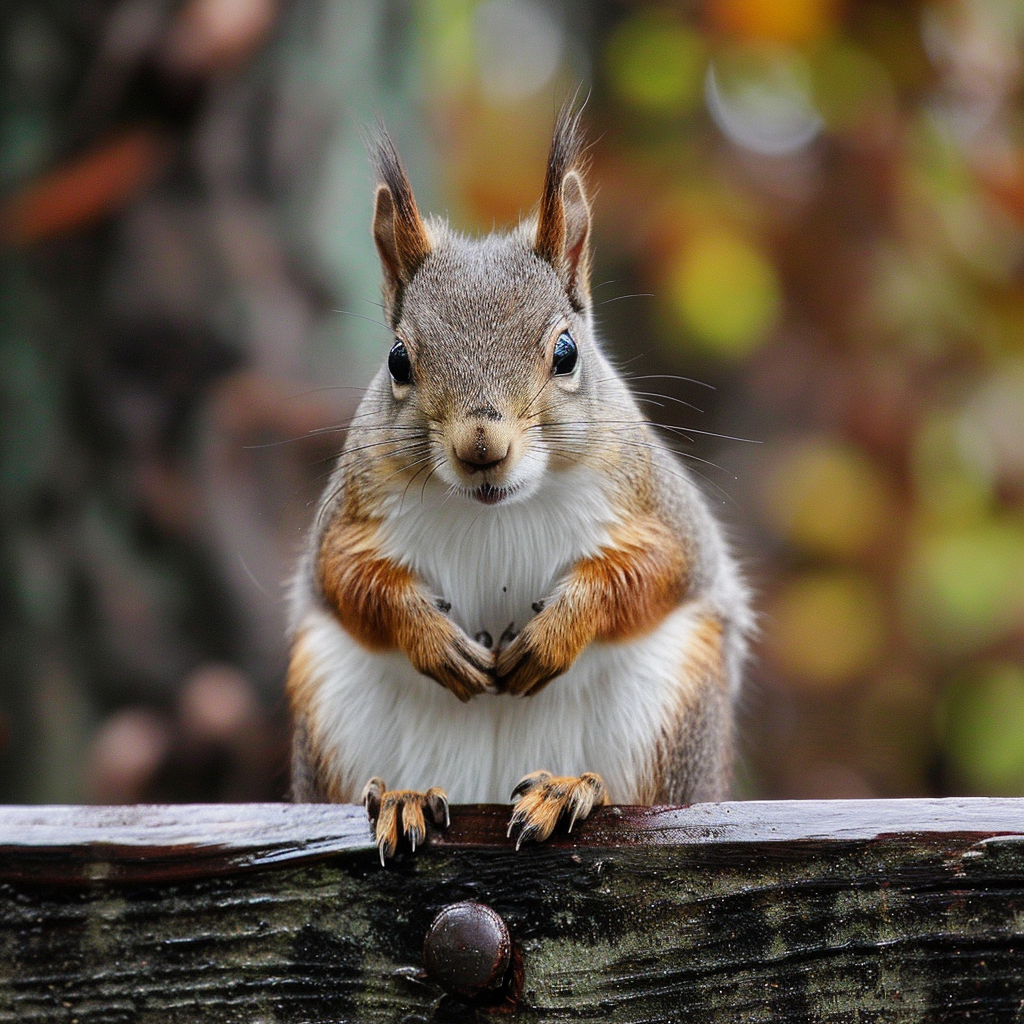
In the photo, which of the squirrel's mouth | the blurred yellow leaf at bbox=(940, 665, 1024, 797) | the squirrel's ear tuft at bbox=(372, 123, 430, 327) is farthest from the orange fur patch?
the blurred yellow leaf at bbox=(940, 665, 1024, 797)

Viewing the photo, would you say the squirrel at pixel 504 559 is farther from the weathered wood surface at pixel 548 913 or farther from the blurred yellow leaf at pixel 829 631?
the blurred yellow leaf at pixel 829 631

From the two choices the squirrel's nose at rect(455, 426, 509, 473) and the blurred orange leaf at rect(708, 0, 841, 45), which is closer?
the squirrel's nose at rect(455, 426, 509, 473)

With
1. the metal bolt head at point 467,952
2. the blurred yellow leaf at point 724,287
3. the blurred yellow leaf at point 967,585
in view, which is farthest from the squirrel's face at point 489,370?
the blurred yellow leaf at point 724,287

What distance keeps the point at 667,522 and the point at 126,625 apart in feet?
5.09

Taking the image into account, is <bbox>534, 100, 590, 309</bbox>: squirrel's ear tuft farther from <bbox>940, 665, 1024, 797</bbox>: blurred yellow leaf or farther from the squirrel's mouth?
<bbox>940, 665, 1024, 797</bbox>: blurred yellow leaf

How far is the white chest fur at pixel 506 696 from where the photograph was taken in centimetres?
191

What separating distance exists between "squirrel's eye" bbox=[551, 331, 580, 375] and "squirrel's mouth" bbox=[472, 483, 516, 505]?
234 millimetres

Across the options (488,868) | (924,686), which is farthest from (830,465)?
(488,868)

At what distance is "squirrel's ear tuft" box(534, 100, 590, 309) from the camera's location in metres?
1.87

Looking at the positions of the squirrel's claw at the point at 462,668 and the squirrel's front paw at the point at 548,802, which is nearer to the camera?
the squirrel's front paw at the point at 548,802

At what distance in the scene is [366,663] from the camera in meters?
2.03

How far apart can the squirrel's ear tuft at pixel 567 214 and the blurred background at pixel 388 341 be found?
40 centimetres

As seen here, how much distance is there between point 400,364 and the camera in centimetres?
186

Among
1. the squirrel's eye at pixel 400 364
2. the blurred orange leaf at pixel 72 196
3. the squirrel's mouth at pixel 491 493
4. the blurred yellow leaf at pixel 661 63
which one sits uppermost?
the blurred yellow leaf at pixel 661 63
